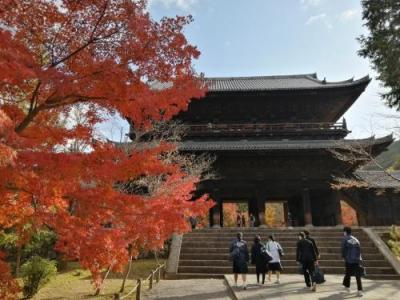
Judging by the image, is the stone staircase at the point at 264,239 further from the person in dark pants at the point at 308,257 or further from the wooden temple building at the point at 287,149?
the person in dark pants at the point at 308,257

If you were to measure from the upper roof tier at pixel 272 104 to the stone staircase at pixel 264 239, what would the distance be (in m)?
8.82

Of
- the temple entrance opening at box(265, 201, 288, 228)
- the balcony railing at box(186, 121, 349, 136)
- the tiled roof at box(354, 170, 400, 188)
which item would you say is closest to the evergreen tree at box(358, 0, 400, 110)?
the balcony railing at box(186, 121, 349, 136)

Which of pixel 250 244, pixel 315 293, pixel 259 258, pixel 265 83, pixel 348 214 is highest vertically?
pixel 265 83

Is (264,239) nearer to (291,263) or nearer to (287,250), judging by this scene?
(287,250)

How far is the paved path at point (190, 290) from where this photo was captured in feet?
31.9

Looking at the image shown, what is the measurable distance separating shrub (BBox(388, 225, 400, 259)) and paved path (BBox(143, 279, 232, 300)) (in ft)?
27.4

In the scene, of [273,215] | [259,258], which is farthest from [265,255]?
[273,215]

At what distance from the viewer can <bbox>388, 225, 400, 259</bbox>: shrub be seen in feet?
49.4

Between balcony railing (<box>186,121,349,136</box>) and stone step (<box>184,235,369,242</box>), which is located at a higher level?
balcony railing (<box>186,121,349,136</box>)

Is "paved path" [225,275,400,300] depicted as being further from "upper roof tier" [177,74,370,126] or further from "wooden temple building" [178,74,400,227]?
"upper roof tier" [177,74,370,126]

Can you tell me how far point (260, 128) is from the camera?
2266 centimetres

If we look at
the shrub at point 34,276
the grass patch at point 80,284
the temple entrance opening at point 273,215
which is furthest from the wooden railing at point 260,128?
the temple entrance opening at point 273,215

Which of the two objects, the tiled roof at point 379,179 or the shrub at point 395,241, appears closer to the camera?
the shrub at point 395,241

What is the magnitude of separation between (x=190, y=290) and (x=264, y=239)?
700 cm
